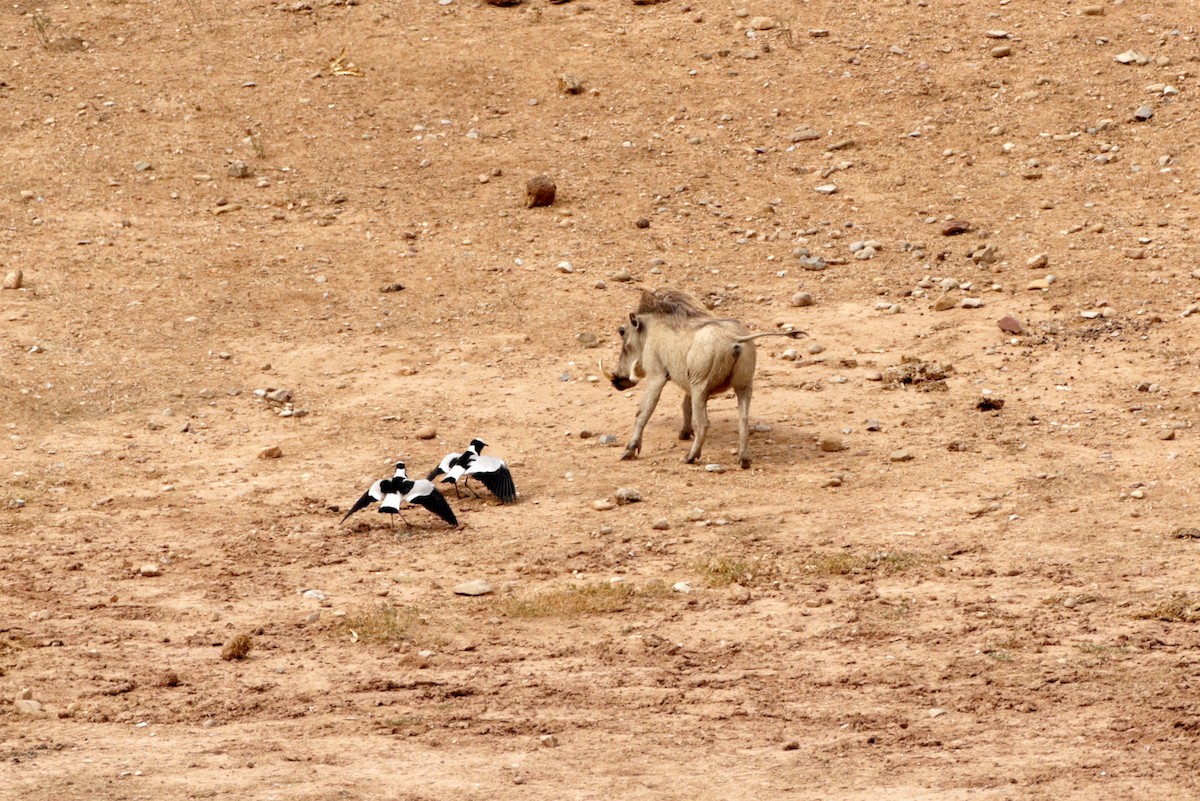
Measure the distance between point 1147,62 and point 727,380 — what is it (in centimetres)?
739

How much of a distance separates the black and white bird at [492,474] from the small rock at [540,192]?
507 centimetres

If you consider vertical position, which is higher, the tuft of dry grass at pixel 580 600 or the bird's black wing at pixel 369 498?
the bird's black wing at pixel 369 498

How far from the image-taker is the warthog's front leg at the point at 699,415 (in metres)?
10.3

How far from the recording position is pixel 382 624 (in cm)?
809

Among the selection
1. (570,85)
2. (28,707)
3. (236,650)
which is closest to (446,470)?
(236,650)

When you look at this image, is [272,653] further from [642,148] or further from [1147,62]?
[1147,62]

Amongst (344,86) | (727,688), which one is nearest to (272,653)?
(727,688)

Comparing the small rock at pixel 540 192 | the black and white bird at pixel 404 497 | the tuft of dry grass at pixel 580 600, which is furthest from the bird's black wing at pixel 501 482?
the small rock at pixel 540 192

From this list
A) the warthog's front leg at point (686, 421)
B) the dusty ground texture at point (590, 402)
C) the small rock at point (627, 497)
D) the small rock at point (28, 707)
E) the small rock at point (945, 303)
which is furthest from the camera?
the small rock at point (945, 303)

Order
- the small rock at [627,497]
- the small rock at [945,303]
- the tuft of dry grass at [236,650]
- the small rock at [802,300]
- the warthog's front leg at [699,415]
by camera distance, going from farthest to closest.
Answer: the small rock at [802,300], the small rock at [945,303], the warthog's front leg at [699,415], the small rock at [627,497], the tuft of dry grass at [236,650]

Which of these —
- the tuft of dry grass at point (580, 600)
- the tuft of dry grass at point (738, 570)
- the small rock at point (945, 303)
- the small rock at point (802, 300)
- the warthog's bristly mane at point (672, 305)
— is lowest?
the tuft of dry grass at point (580, 600)

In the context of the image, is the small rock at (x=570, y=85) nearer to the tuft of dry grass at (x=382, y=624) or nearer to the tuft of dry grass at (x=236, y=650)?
the tuft of dry grass at (x=382, y=624)

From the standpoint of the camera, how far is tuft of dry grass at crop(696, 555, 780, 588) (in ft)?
27.7

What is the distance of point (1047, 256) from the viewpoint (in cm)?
1306
